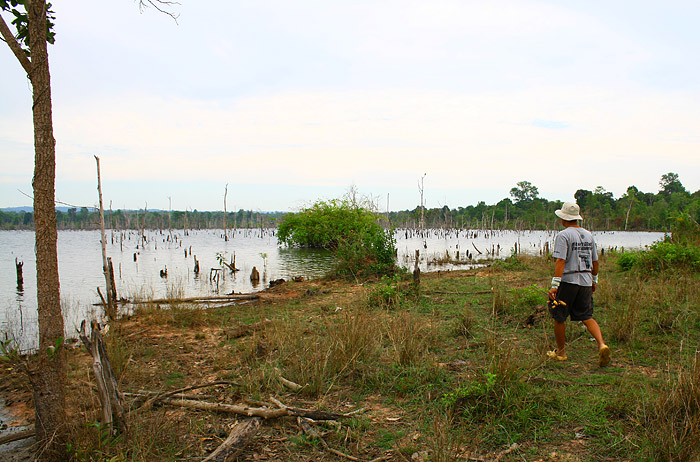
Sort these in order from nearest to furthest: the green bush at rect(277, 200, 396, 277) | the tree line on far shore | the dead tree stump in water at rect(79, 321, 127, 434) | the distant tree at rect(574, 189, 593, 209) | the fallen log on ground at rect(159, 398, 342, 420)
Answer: the dead tree stump in water at rect(79, 321, 127, 434) → the fallen log on ground at rect(159, 398, 342, 420) → the green bush at rect(277, 200, 396, 277) → the tree line on far shore → the distant tree at rect(574, 189, 593, 209)

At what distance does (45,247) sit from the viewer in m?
3.30

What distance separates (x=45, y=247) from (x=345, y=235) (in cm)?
2777

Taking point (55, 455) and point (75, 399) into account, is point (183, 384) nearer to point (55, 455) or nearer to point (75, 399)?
point (75, 399)

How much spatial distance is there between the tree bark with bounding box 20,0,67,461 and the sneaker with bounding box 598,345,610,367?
526 centimetres

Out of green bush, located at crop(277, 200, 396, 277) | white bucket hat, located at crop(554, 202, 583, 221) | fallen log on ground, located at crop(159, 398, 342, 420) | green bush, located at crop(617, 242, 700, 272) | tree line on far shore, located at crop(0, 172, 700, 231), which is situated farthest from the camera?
tree line on far shore, located at crop(0, 172, 700, 231)

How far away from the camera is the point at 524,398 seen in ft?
12.7

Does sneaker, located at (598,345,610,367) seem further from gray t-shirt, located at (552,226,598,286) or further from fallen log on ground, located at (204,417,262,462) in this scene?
fallen log on ground, located at (204,417,262,462)

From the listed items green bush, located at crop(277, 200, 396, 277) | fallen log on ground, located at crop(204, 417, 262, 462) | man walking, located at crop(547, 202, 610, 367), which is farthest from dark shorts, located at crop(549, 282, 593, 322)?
green bush, located at crop(277, 200, 396, 277)

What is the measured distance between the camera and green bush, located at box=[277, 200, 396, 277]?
15.7 m

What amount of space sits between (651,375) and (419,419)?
8.90 ft

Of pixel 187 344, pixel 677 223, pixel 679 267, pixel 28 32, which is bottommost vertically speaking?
pixel 187 344

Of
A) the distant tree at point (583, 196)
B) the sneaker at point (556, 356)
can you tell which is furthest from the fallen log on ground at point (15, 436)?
the distant tree at point (583, 196)

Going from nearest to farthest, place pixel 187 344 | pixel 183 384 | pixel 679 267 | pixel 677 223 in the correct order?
pixel 183 384 < pixel 187 344 < pixel 679 267 < pixel 677 223

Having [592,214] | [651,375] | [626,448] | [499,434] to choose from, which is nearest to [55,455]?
[499,434]
